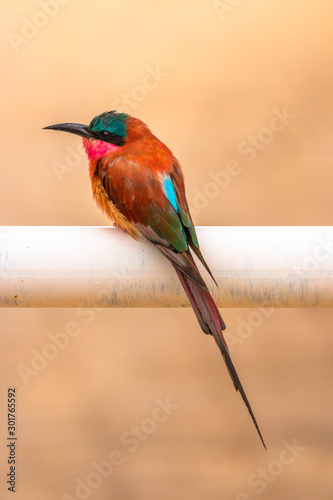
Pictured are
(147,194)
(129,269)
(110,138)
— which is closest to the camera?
(129,269)

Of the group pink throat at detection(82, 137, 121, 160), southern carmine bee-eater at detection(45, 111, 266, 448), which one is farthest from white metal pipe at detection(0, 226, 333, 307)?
pink throat at detection(82, 137, 121, 160)

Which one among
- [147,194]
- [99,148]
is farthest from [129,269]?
[99,148]

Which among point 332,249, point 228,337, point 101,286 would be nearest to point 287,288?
point 332,249

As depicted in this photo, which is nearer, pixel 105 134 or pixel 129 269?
pixel 129 269

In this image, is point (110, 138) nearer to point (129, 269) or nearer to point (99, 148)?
point (99, 148)

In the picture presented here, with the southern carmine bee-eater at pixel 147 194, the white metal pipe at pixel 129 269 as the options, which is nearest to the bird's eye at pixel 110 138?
the southern carmine bee-eater at pixel 147 194

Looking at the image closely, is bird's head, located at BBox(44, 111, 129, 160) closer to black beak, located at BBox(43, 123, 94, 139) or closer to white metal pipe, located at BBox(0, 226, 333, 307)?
black beak, located at BBox(43, 123, 94, 139)
